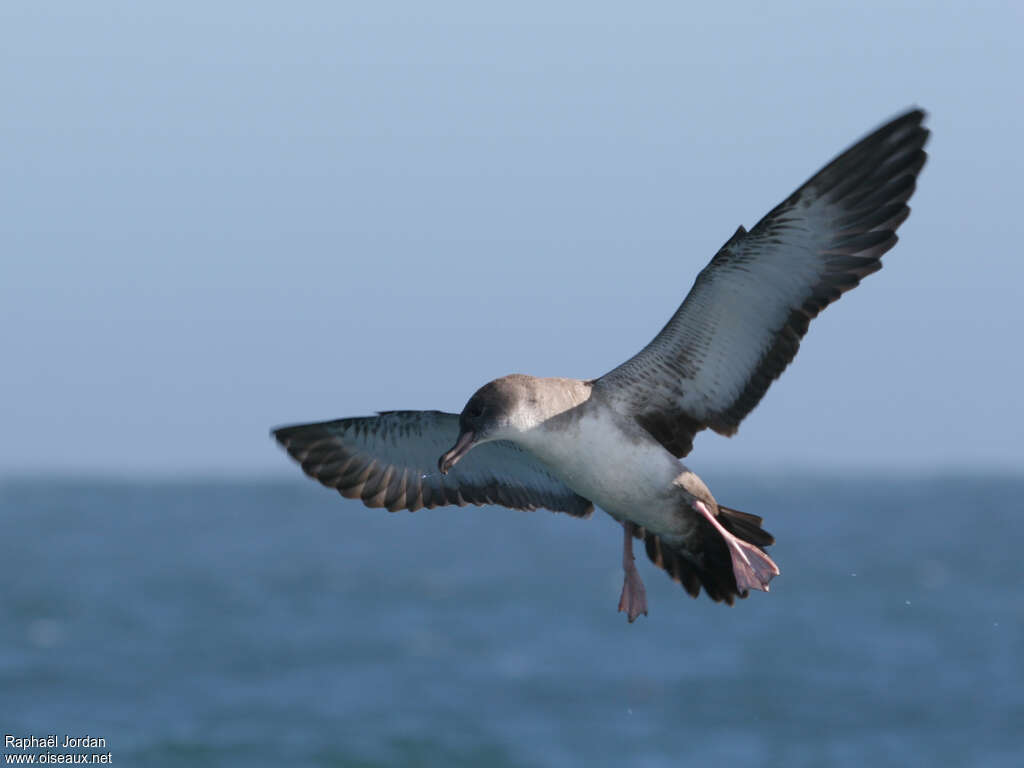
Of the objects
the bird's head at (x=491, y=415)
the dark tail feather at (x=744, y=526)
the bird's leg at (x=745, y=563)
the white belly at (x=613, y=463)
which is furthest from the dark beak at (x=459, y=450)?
the dark tail feather at (x=744, y=526)

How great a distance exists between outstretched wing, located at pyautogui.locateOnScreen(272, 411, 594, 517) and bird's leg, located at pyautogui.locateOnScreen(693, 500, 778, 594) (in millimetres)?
1412

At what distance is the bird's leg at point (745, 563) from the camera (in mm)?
8852

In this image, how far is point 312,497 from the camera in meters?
151

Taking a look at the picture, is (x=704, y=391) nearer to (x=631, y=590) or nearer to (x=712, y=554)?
(x=712, y=554)

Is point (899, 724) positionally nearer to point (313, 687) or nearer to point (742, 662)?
point (742, 662)

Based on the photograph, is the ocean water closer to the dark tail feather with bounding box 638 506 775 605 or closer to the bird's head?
the dark tail feather with bounding box 638 506 775 605

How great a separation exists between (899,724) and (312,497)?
118288 mm

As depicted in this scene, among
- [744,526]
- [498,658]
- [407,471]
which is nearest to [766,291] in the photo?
[744,526]

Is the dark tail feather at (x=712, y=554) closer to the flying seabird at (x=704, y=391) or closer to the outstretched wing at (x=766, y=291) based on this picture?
the flying seabird at (x=704, y=391)

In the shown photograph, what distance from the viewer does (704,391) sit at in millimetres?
9336

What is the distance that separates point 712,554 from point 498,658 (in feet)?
117

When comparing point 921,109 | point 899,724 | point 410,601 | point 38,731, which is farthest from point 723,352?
point 410,601

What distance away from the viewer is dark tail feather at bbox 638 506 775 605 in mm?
9195

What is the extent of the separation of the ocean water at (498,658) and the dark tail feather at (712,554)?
889 inches
